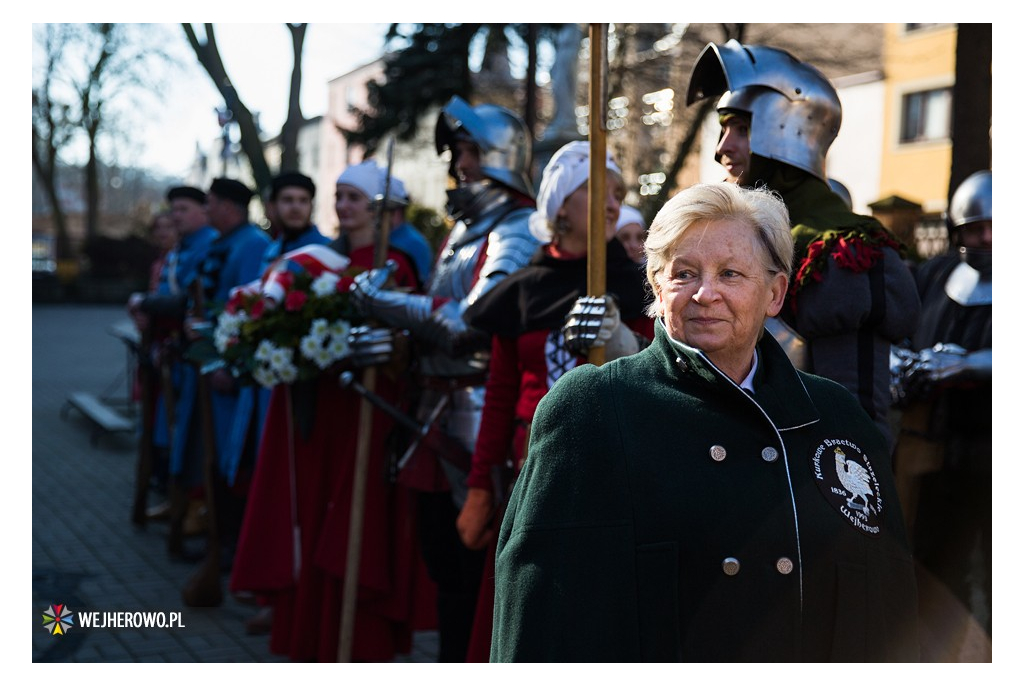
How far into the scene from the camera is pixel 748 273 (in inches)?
84.7

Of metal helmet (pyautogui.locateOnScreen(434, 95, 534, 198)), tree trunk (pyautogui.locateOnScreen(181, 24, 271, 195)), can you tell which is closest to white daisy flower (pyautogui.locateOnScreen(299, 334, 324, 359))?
metal helmet (pyautogui.locateOnScreen(434, 95, 534, 198))

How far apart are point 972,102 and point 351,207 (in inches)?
155

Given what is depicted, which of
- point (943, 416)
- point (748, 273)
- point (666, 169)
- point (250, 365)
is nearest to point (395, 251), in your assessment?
point (250, 365)

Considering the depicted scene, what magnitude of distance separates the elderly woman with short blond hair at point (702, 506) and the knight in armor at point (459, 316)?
171cm

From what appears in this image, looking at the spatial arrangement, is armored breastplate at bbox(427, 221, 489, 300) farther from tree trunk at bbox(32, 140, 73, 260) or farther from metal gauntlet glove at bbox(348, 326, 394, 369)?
tree trunk at bbox(32, 140, 73, 260)

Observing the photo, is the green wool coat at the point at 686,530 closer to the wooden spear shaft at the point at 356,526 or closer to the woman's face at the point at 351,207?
the wooden spear shaft at the point at 356,526

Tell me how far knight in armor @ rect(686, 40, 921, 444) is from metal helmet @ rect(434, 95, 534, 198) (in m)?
1.19

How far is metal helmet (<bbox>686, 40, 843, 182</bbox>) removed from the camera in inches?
130

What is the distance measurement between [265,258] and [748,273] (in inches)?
186

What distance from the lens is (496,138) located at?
4.51m

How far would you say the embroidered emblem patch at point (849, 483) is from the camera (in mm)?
2100

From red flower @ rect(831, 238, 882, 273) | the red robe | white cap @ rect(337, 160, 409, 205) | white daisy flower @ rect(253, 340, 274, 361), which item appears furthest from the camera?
white cap @ rect(337, 160, 409, 205)
